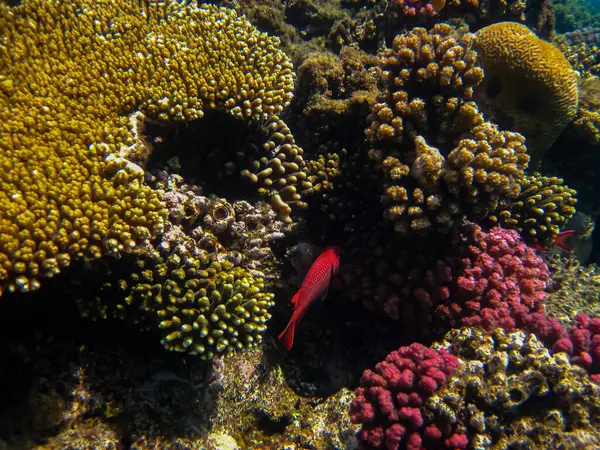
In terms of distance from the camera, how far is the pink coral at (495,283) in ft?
12.5

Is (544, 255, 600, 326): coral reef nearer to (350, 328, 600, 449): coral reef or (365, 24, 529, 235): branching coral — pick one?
(350, 328, 600, 449): coral reef

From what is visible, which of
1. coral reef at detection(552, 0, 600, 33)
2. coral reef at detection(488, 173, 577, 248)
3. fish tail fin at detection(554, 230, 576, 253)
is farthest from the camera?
coral reef at detection(552, 0, 600, 33)

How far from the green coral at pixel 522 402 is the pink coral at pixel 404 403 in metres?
0.12

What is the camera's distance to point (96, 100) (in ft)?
11.4

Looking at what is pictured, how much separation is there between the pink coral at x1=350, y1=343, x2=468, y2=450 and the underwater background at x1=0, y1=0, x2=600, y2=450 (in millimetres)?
21

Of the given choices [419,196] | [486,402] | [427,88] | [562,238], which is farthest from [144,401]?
[562,238]

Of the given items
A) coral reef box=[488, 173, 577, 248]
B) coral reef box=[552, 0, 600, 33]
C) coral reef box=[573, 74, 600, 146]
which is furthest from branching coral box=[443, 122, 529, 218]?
coral reef box=[552, 0, 600, 33]

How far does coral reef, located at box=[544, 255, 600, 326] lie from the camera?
164 inches

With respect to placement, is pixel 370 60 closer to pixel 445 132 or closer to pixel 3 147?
pixel 445 132

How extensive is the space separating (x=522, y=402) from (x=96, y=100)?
490cm

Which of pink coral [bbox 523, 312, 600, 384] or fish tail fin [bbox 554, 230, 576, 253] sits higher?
fish tail fin [bbox 554, 230, 576, 253]

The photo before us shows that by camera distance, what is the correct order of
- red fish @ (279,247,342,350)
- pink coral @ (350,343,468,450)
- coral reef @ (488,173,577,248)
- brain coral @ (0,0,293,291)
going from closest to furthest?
brain coral @ (0,0,293,291) < pink coral @ (350,343,468,450) < red fish @ (279,247,342,350) < coral reef @ (488,173,577,248)

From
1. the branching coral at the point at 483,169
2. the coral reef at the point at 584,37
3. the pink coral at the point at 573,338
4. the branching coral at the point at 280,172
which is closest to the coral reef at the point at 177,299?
the branching coral at the point at 280,172

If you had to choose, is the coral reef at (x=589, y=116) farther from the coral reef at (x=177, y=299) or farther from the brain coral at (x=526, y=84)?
the coral reef at (x=177, y=299)
